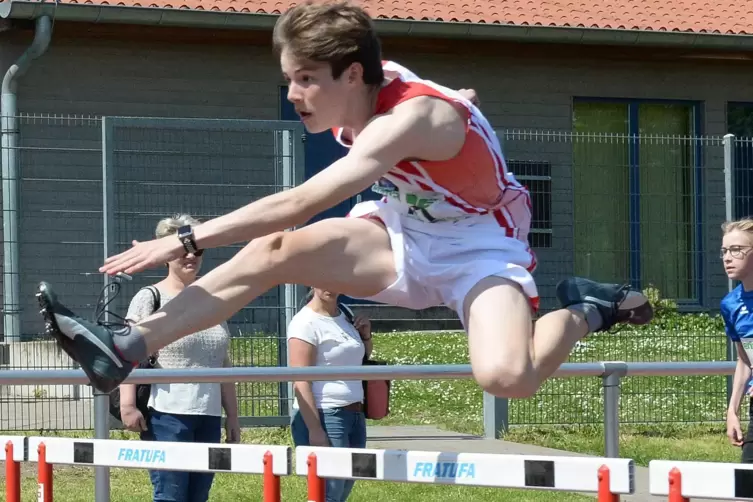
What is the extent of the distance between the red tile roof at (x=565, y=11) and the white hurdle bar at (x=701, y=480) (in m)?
13.3

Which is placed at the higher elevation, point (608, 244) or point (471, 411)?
point (608, 244)

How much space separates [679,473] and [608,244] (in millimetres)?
8324

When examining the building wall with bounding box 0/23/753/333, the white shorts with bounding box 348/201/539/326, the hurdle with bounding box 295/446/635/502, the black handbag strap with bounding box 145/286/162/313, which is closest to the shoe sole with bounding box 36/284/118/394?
the hurdle with bounding box 295/446/635/502

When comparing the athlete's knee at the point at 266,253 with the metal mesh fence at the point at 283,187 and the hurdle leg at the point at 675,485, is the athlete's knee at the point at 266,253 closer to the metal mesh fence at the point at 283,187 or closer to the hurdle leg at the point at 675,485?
the hurdle leg at the point at 675,485

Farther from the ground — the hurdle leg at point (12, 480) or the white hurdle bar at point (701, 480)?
the white hurdle bar at point (701, 480)

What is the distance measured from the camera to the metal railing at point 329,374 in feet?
22.1

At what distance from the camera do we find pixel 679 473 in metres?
4.46

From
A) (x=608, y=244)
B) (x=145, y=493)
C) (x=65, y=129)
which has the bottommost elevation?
(x=145, y=493)

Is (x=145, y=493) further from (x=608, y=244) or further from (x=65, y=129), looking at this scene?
(x=65, y=129)

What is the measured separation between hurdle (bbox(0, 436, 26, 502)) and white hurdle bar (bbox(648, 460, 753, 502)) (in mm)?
2660

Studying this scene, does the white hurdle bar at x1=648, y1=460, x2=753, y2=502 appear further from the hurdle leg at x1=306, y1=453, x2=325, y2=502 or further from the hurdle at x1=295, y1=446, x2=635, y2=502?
the hurdle leg at x1=306, y1=453, x2=325, y2=502

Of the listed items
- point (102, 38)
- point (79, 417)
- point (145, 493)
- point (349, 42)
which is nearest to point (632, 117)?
point (102, 38)

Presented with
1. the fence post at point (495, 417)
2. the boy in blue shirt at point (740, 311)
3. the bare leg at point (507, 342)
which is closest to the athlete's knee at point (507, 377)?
the bare leg at point (507, 342)

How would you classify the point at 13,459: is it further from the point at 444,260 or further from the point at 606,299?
the point at 606,299
